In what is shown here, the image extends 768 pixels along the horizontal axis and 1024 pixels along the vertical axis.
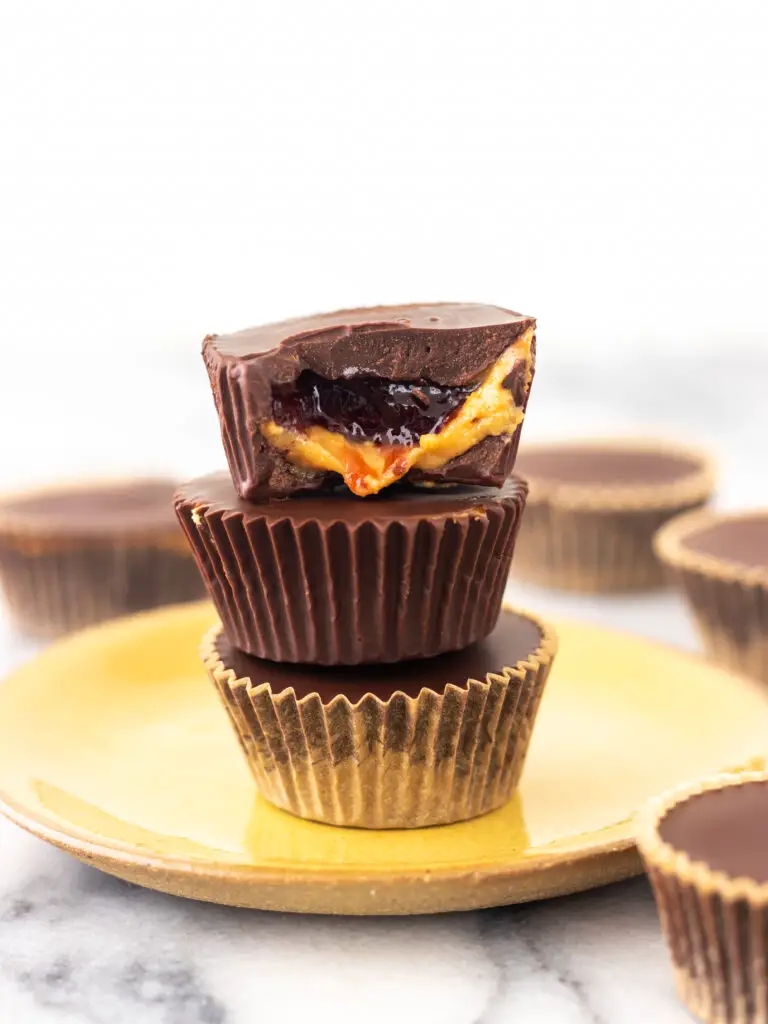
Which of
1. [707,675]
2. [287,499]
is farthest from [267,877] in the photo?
[707,675]

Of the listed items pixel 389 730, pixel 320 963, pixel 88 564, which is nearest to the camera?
pixel 320 963

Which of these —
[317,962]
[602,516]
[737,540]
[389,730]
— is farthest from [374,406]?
[602,516]

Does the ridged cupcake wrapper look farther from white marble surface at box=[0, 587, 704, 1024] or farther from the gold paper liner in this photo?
the gold paper liner

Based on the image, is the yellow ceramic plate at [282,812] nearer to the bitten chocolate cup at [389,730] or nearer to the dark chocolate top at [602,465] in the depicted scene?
the bitten chocolate cup at [389,730]

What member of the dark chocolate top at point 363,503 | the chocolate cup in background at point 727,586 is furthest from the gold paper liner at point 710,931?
the chocolate cup in background at point 727,586

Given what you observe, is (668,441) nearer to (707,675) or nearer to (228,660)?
(707,675)

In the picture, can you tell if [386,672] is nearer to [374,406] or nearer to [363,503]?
[363,503]
